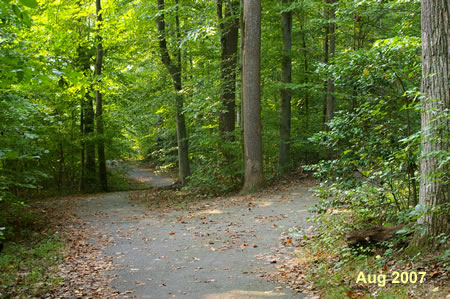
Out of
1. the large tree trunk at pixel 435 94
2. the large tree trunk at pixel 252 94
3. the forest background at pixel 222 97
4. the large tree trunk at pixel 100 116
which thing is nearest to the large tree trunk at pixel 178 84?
the forest background at pixel 222 97

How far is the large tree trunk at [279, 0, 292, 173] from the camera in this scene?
1579cm

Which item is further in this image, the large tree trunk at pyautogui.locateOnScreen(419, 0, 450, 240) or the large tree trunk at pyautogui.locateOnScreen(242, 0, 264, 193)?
the large tree trunk at pyautogui.locateOnScreen(242, 0, 264, 193)

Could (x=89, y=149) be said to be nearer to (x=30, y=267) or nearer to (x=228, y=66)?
(x=228, y=66)

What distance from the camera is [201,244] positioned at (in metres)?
8.30

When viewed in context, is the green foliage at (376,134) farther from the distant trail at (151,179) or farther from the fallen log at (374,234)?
the distant trail at (151,179)

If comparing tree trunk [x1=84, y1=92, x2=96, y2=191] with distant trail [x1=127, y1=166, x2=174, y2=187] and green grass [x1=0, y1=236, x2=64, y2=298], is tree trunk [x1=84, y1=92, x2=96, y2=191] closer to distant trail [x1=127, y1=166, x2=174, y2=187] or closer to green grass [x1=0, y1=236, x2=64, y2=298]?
distant trail [x1=127, y1=166, x2=174, y2=187]

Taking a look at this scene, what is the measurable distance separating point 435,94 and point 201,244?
5480 millimetres

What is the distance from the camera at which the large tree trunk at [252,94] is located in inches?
509

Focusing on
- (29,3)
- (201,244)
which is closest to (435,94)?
(29,3)

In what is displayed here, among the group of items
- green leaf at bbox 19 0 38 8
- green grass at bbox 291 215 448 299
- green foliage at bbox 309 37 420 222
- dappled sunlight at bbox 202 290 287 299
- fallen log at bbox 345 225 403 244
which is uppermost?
green leaf at bbox 19 0 38 8

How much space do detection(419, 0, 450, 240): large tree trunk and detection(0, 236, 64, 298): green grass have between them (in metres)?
5.45

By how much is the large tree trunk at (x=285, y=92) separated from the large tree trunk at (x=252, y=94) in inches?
106
